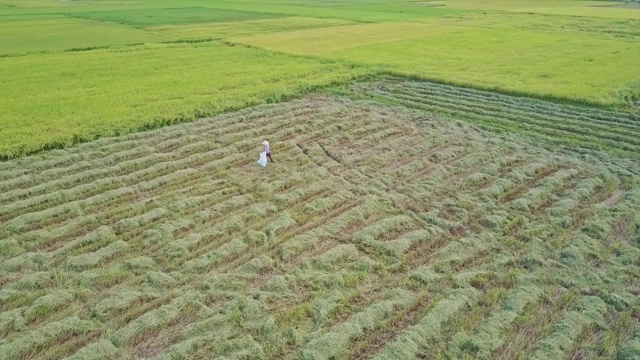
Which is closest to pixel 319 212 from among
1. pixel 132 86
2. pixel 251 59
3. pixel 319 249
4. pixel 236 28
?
pixel 319 249

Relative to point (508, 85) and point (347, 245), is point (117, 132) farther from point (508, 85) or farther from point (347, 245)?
point (508, 85)

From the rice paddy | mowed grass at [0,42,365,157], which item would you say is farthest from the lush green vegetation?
the rice paddy

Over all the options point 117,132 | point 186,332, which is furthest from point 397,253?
point 117,132

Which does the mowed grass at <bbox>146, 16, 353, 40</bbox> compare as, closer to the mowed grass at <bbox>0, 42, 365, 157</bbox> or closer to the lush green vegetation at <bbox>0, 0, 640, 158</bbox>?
the lush green vegetation at <bbox>0, 0, 640, 158</bbox>

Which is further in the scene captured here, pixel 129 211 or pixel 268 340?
pixel 129 211

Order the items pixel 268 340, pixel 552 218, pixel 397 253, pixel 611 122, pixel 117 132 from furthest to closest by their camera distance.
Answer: pixel 611 122, pixel 117 132, pixel 552 218, pixel 397 253, pixel 268 340

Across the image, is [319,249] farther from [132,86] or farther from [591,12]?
[591,12]
